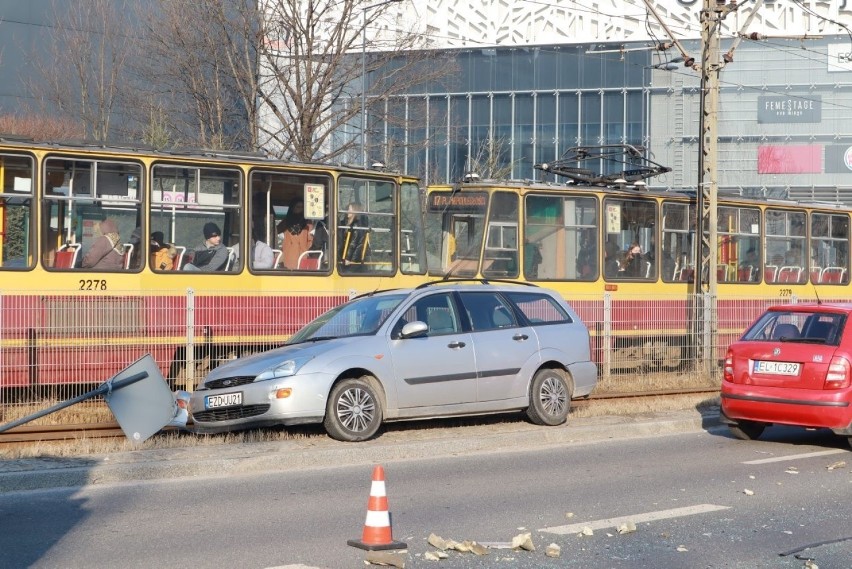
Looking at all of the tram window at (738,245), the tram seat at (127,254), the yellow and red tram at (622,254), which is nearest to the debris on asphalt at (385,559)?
the tram seat at (127,254)

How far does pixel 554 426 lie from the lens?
13.8 metres

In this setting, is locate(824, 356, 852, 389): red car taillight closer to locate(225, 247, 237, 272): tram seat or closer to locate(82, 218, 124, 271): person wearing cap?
locate(225, 247, 237, 272): tram seat

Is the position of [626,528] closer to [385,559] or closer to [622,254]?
[385,559]

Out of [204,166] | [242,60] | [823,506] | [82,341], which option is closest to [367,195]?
[204,166]

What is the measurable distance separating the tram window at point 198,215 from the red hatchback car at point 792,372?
6.54 metres

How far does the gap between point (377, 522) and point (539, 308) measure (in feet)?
22.5

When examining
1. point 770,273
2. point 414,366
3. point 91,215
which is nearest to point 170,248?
point 91,215

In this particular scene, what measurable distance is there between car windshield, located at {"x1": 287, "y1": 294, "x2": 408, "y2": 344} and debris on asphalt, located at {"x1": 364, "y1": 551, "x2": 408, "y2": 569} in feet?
17.5

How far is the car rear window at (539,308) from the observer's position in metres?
14.0

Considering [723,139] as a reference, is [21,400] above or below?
below

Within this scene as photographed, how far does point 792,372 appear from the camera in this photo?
12.6 metres

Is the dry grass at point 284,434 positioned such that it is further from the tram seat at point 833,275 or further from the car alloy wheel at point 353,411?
the tram seat at point 833,275

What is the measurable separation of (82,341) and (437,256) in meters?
7.39

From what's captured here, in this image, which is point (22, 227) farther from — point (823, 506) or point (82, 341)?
point (823, 506)
